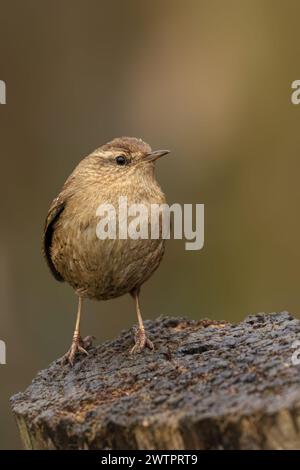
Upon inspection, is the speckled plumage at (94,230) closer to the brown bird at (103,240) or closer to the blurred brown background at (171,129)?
the brown bird at (103,240)

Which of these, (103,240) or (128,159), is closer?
(103,240)

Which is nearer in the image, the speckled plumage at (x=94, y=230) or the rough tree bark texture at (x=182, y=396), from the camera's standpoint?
the rough tree bark texture at (x=182, y=396)

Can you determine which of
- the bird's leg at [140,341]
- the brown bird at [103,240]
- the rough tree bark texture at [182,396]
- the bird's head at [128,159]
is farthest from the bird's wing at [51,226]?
the rough tree bark texture at [182,396]

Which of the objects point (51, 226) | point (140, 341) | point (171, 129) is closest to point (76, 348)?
point (140, 341)

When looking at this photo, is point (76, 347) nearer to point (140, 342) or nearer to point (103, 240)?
point (140, 342)

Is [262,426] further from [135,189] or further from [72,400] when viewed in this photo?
[135,189]
